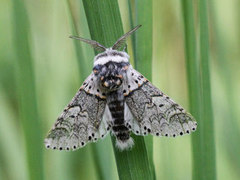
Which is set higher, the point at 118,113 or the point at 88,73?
the point at 88,73

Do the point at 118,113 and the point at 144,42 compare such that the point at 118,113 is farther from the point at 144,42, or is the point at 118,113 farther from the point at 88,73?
the point at 144,42

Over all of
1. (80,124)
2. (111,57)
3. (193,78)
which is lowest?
(80,124)

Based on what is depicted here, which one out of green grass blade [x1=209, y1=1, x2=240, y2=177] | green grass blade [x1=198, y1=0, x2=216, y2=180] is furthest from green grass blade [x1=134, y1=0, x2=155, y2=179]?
green grass blade [x1=209, y1=1, x2=240, y2=177]

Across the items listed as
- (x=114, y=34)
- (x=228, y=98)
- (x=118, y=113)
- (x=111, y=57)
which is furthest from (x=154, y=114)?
(x=228, y=98)

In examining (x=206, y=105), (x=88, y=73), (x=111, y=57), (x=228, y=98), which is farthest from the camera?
(x=228, y=98)

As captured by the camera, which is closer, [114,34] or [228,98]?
[114,34]

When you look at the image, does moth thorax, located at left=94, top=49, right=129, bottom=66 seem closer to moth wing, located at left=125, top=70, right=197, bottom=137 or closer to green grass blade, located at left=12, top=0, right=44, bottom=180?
moth wing, located at left=125, top=70, right=197, bottom=137

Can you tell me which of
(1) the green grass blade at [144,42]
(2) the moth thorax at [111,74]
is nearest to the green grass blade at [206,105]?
(1) the green grass blade at [144,42]
